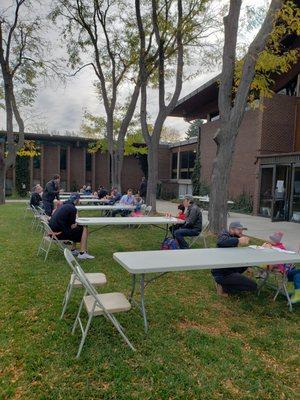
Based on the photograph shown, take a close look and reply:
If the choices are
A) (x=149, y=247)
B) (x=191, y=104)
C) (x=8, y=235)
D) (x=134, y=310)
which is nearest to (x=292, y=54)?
(x=149, y=247)

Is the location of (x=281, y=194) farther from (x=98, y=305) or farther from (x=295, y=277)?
(x=98, y=305)

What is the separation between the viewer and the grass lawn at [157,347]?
263 centimetres

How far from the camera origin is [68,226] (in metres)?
6.44

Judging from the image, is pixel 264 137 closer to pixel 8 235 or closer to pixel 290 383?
pixel 8 235

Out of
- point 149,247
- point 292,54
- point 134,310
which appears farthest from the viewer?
point 292,54

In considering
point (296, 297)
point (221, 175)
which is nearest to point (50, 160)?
point (221, 175)

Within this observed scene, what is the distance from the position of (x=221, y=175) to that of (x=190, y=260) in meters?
5.15

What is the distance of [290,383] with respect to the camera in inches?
110

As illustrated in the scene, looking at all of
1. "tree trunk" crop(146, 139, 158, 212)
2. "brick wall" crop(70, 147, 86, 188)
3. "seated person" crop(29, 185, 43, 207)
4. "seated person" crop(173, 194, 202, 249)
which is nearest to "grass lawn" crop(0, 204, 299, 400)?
"seated person" crop(173, 194, 202, 249)

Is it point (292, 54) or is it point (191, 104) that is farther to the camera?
point (191, 104)

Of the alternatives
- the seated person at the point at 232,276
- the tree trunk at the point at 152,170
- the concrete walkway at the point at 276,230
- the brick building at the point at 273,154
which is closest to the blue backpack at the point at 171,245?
the seated person at the point at 232,276

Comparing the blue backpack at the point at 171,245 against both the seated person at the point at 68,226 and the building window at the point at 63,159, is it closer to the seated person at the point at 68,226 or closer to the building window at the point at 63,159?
the seated person at the point at 68,226

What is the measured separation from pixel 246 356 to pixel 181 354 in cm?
64

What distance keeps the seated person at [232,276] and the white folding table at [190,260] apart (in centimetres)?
14
